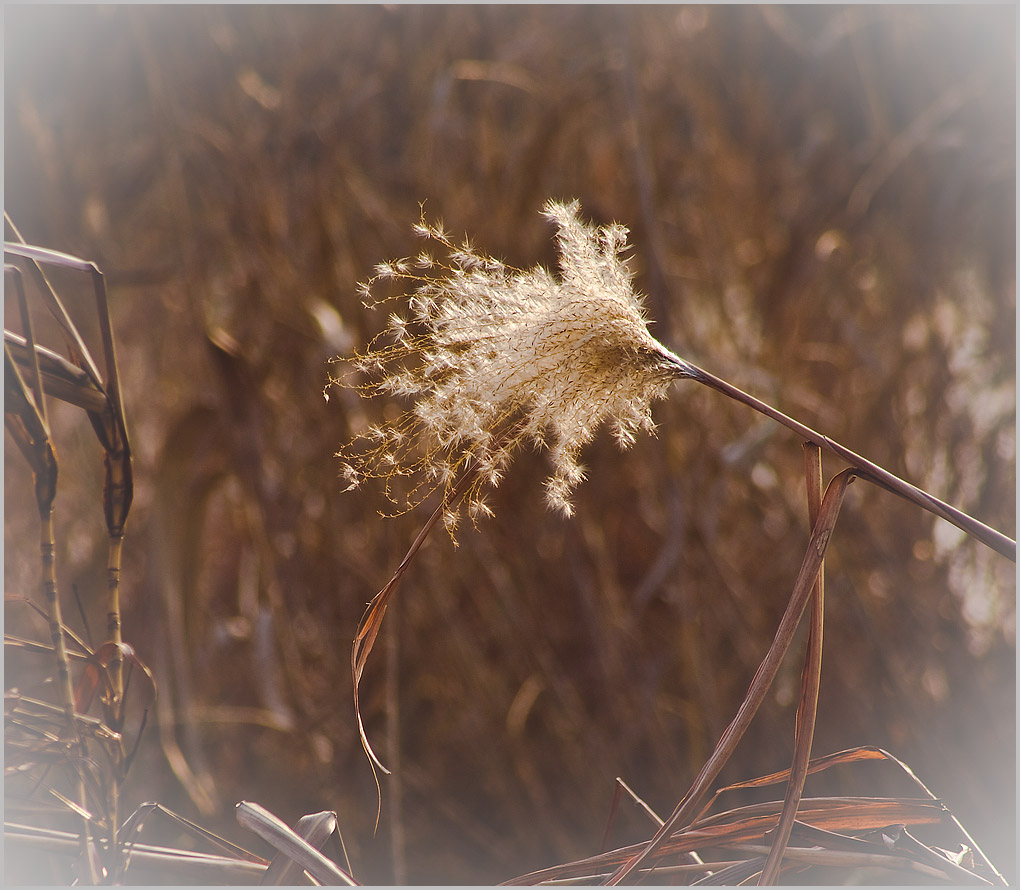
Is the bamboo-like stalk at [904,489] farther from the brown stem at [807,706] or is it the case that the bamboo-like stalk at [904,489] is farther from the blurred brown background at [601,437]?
the blurred brown background at [601,437]

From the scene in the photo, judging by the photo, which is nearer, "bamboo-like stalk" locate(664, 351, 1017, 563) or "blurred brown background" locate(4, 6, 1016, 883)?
"bamboo-like stalk" locate(664, 351, 1017, 563)

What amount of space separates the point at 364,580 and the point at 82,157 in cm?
50

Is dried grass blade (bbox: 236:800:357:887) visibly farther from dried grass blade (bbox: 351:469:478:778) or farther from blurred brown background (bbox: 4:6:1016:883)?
blurred brown background (bbox: 4:6:1016:883)

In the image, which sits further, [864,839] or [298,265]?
[298,265]

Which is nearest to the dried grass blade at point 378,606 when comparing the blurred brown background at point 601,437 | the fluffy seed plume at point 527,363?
the fluffy seed plume at point 527,363

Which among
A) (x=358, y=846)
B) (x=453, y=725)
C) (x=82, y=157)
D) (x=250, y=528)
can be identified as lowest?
(x=358, y=846)

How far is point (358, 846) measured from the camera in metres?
0.58

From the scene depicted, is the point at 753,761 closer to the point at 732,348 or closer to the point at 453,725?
the point at 453,725

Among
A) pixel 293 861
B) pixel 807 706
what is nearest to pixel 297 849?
pixel 293 861

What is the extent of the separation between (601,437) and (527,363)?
1.30 ft

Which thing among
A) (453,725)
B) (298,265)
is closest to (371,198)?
(298,265)

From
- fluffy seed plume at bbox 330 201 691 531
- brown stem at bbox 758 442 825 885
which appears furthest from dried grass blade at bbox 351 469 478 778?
brown stem at bbox 758 442 825 885

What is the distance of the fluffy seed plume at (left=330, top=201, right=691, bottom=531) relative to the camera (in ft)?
0.62

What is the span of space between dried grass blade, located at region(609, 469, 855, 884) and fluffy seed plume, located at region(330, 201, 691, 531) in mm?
55
